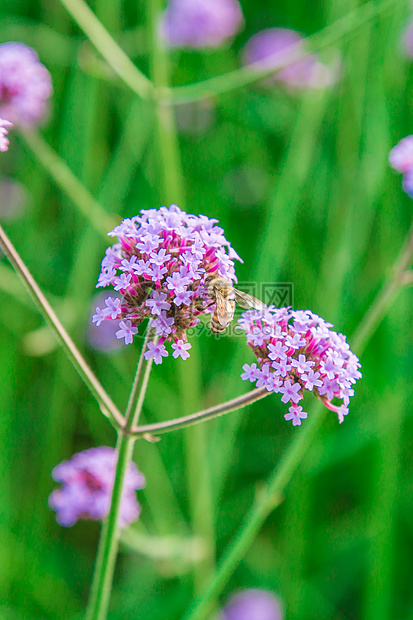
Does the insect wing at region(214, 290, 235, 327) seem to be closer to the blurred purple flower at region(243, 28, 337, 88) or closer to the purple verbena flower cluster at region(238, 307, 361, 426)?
the purple verbena flower cluster at region(238, 307, 361, 426)

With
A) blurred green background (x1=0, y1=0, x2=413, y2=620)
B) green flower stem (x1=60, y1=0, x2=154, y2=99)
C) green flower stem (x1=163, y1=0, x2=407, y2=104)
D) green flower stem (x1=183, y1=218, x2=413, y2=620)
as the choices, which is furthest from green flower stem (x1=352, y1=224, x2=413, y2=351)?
green flower stem (x1=60, y1=0, x2=154, y2=99)

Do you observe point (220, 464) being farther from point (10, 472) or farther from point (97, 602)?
point (10, 472)

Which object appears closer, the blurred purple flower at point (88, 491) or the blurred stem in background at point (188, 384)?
the blurred purple flower at point (88, 491)

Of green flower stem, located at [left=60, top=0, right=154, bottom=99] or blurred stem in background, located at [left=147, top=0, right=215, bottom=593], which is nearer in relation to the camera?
green flower stem, located at [left=60, top=0, right=154, bottom=99]

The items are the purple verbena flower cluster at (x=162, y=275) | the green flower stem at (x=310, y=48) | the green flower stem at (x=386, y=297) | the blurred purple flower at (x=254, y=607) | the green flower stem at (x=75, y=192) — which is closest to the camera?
the purple verbena flower cluster at (x=162, y=275)

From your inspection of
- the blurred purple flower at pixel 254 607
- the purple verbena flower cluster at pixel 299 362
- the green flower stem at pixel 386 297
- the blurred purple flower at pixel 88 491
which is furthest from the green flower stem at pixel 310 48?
the blurred purple flower at pixel 254 607

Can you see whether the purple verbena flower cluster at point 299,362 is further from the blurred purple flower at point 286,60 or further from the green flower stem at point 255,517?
the blurred purple flower at point 286,60
